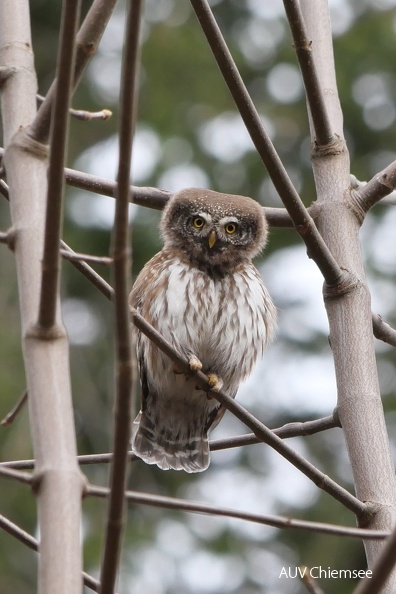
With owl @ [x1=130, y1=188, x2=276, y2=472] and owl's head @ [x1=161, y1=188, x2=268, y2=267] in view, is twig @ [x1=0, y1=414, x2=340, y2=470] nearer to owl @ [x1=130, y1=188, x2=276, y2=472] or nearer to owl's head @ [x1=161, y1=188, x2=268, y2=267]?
owl @ [x1=130, y1=188, x2=276, y2=472]

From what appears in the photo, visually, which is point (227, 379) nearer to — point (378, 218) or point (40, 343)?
point (40, 343)

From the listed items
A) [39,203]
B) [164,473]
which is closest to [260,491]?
[164,473]

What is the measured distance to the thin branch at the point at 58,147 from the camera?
167cm

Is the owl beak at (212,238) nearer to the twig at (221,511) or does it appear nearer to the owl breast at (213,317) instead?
the owl breast at (213,317)

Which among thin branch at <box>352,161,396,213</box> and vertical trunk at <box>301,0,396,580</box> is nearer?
vertical trunk at <box>301,0,396,580</box>

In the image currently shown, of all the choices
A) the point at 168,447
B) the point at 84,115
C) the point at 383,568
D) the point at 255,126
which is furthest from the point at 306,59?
the point at 168,447

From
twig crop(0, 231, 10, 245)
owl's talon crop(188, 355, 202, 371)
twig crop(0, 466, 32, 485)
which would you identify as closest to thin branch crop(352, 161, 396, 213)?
owl's talon crop(188, 355, 202, 371)

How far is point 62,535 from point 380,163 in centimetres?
1011

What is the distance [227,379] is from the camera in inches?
175

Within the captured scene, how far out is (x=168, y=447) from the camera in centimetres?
449

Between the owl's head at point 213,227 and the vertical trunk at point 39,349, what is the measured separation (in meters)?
2.10

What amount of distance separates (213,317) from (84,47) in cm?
223

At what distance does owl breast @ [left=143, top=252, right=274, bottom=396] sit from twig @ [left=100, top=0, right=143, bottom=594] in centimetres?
261

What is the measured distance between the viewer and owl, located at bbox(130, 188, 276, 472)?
4.25 metres
